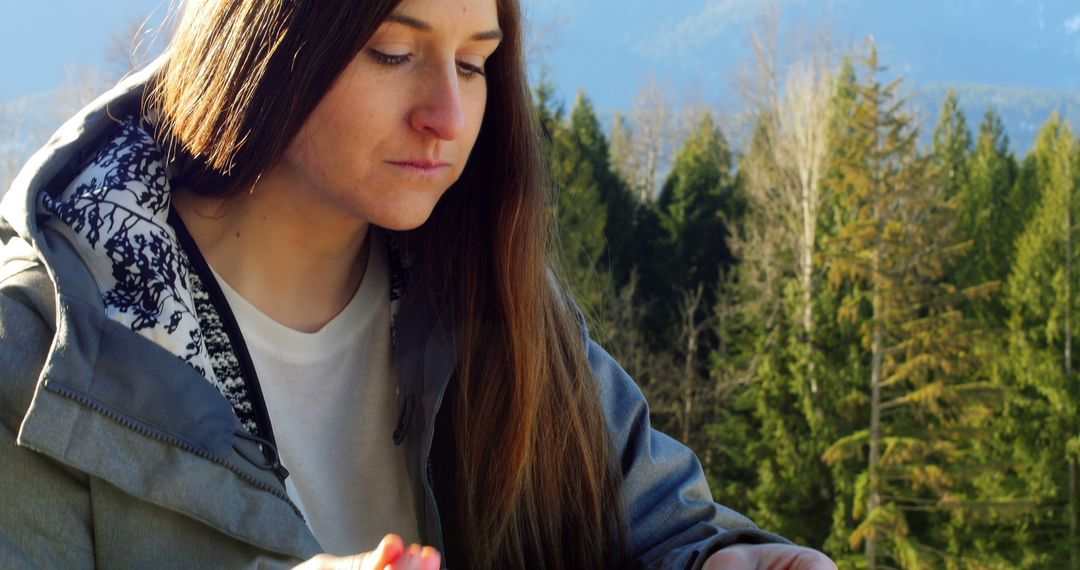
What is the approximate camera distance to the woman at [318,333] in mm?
1272

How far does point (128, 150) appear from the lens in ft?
4.83

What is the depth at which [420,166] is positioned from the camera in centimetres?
152

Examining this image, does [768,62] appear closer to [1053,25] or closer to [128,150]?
[128,150]

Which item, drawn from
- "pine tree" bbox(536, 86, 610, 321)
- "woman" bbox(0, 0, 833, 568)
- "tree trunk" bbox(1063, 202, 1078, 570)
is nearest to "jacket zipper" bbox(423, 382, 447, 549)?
"woman" bbox(0, 0, 833, 568)

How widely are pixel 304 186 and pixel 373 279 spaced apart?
0.25 meters

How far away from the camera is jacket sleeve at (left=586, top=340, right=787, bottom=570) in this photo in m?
1.73

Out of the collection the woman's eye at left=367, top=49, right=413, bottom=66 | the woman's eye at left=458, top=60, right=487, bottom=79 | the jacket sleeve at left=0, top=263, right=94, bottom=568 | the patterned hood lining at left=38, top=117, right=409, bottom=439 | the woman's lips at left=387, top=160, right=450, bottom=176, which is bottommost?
the jacket sleeve at left=0, top=263, right=94, bottom=568

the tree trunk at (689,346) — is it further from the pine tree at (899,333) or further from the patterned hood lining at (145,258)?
the patterned hood lining at (145,258)

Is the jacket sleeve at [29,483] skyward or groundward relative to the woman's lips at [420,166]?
groundward

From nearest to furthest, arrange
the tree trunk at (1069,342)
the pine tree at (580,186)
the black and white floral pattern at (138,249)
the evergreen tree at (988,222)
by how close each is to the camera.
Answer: the black and white floral pattern at (138,249) → the pine tree at (580,186) → the tree trunk at (1069,342) → the evergreen tree at (988,222)

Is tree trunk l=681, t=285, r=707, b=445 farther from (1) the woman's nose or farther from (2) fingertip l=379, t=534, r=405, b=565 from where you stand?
(2) fingertip l=379, t=534, r=405, b=565

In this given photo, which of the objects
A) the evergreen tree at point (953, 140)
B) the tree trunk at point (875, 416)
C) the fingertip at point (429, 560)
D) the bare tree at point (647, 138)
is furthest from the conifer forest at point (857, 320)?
the fingertip at point (429, 560)

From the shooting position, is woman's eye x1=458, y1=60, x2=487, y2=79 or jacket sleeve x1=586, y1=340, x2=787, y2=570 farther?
jacket sleeve x1=586, y1=340, x2=787, y2=570

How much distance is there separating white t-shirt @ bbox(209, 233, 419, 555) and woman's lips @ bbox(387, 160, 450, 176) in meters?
0.29
